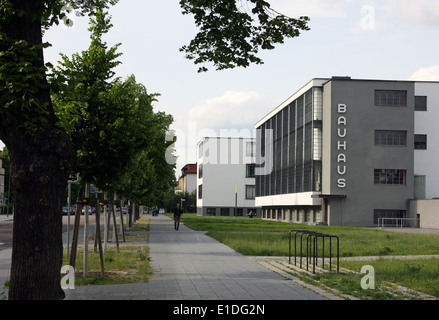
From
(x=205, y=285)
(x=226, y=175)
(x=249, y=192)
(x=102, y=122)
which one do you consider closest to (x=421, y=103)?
(x=102, y=122)

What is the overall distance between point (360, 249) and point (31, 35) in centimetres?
1611

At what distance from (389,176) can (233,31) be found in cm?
4430

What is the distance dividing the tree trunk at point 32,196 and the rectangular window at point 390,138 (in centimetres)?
4714

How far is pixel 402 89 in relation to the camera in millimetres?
51062

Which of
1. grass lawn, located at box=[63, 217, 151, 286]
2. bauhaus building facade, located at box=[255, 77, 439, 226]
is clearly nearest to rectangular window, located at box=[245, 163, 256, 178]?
bauhaus building facade, located at box=[255, 77, 439, 226]

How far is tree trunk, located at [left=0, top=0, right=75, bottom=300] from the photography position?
7.32 m

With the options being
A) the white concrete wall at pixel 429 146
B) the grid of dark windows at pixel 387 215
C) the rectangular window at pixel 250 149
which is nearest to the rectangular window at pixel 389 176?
the grid of dark windows at pixel 387 215

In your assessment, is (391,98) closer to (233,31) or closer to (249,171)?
(233,31)

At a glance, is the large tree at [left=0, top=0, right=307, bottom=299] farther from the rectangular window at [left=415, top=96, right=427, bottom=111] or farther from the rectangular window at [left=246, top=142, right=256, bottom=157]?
the rectangular window at [left=246, top=142, right=256, bottom=157]

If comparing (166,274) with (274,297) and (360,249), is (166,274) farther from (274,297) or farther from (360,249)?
(360,249)

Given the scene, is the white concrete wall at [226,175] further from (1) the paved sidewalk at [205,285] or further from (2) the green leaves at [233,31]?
(2) the green leaves at [233,31]

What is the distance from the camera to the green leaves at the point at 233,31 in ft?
32.4

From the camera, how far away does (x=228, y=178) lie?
10112 cm

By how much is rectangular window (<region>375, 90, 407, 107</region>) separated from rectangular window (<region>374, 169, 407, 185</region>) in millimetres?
6107
